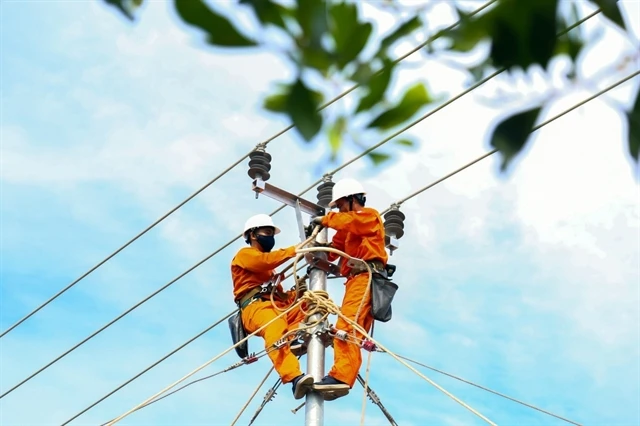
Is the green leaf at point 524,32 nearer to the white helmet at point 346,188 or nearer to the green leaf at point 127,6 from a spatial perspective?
the green leaf at point 127,6

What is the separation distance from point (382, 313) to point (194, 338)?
3186mm

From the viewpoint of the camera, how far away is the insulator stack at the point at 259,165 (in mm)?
7648

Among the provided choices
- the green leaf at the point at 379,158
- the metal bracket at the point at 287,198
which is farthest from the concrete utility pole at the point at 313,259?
the green leaf at the point at 379,158

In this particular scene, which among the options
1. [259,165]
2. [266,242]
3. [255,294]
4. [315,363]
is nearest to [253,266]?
[255,294]

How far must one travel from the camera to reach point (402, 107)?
170cm

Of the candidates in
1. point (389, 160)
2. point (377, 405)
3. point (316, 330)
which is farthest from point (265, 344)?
point (389, 160)

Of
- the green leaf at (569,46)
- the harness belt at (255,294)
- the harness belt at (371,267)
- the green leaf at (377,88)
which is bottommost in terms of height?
the green leaf at (377,88)

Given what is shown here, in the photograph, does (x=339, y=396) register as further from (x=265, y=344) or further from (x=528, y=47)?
(x=528, y=47)

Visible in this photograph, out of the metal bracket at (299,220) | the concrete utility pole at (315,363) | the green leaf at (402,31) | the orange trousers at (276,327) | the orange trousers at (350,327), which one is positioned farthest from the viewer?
the metal bracket at (299,220)

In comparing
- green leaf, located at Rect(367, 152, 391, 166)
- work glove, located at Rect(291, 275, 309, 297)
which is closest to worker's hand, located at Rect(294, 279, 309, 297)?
work glove, located at Rect(291, 275, 309, 297)

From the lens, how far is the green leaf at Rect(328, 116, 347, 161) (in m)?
1.71

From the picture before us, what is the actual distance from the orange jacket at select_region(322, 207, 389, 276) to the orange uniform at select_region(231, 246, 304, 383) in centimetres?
39

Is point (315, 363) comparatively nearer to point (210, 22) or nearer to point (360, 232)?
point (360, 232)

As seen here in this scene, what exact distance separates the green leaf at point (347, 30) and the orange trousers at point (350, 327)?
17.7 feet
